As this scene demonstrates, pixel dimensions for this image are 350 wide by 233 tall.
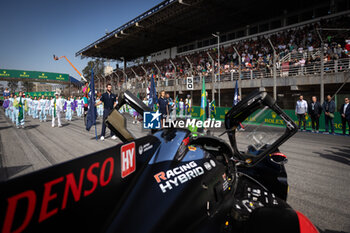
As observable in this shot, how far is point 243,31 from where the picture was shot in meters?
26.4

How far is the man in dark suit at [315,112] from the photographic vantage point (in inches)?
411

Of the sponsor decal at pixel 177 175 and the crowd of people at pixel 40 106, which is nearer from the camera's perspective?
the sponsor decal at pixel 177 175

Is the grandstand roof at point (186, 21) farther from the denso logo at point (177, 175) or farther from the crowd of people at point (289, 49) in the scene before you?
the denso logo at point (177, 175)

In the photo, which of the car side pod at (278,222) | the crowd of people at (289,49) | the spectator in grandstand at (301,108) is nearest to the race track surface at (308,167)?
the car side pod at (278,222)

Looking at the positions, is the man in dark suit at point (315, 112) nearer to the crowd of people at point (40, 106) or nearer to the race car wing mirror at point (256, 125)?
the race car wing mirror at point (256, 125)

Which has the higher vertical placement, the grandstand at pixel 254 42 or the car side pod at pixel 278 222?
the grandstand at pixel 254 42

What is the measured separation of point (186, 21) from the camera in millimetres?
25375

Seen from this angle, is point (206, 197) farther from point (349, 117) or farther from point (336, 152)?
point (349, 117)

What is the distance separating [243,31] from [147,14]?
1250cm

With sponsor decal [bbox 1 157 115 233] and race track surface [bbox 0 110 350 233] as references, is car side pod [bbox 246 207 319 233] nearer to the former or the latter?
sponsor decal [bbox 1 157 115 233]

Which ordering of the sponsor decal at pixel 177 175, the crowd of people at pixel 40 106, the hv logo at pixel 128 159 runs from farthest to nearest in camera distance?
the crowd of people at pixel 40 106 < the sponsor decal at pixel 177 175 < the hv logo at pixel 128 159

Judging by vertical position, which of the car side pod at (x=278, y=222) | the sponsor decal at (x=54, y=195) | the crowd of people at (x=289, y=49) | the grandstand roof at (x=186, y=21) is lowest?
the car side pod at (x=278, y=222)

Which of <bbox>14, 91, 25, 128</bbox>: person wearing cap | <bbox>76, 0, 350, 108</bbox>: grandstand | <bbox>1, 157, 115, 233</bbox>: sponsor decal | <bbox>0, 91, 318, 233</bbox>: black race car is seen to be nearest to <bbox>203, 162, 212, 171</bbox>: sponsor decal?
<bbox>0, 91, 318, 233</bbox>: black race car

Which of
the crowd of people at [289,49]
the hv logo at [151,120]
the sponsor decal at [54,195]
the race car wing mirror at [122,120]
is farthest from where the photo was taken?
the crowd of people at [289,49]
